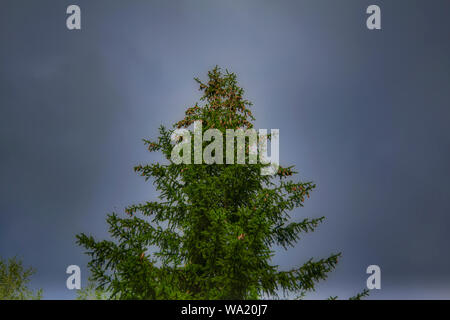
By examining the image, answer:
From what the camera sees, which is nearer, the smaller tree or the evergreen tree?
the evergreen tree

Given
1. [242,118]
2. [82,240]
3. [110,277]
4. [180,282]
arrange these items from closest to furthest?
1. [110,277]
2. [82,240]
3. [180,282]
4. [242,118]

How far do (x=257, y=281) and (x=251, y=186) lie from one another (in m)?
3.02

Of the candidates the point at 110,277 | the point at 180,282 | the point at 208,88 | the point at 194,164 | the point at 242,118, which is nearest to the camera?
the point at 110,277

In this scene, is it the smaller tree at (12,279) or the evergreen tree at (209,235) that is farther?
the smaller tree at (12,279)

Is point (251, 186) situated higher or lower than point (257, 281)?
higher

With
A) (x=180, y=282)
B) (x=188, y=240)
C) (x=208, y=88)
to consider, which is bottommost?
(x=180, y=282)

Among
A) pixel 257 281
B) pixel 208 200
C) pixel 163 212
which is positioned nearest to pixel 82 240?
pixel 163 212

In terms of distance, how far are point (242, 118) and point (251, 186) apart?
2.64 meters

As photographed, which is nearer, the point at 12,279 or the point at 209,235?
the point at 209,235

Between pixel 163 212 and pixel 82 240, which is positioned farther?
pixel 163 212

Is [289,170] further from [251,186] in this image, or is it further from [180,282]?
[180,282]

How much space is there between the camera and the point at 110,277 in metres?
6.14

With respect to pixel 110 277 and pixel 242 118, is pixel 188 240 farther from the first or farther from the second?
pixel 242 118
